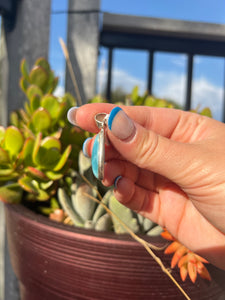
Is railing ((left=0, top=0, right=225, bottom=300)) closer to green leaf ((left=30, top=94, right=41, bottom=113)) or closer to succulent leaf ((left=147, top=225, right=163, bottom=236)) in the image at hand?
green leaf ((left=30, top=94, right=41, bottom=113))

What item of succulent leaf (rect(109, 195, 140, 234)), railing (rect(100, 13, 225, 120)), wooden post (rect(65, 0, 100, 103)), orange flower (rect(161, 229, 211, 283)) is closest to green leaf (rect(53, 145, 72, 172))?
succulent leaf (rect(109, 195, 140, 234))

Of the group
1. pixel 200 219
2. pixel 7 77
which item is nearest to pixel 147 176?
pixel 200 219

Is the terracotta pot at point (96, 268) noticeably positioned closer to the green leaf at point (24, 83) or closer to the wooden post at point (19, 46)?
the green leaf at point (24, 83)

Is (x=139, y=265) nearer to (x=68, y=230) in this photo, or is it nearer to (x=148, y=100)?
(x=68, y=230)

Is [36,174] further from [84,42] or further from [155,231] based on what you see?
[84,42]

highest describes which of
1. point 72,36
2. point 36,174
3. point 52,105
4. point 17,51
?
point 72,36

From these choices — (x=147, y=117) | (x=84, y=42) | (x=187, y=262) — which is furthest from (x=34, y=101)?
(x=84, y=42)
